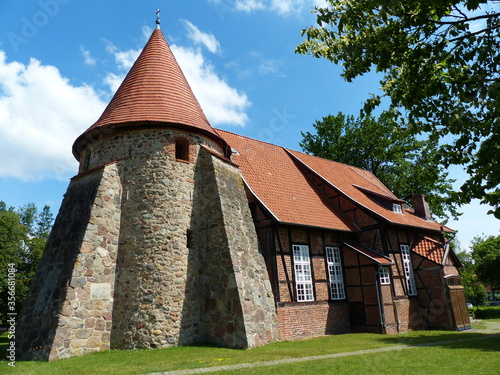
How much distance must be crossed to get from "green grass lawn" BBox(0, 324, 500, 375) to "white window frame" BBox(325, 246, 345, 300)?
3.98 metres

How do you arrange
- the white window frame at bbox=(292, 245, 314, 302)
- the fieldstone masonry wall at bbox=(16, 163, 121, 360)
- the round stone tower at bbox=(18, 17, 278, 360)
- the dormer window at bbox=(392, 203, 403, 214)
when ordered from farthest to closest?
the dormer window at bbox=(392, 203, 403, 214)
the white window frame at bbox=(292, 245, 314, 302)
the round stone tower at bbox=(18, 17, 278, 360)
the fieldstone masonry wall at bbox=(16, 163, 121, 360)

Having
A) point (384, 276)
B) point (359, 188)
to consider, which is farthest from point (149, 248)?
point (359, 188)

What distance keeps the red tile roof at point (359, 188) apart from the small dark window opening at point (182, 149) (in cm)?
814

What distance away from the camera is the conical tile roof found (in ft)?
40.8

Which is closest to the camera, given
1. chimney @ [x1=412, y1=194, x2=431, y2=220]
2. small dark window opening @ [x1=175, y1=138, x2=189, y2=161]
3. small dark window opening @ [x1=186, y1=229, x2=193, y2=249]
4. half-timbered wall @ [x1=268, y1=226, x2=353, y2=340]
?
small dark window opening @ [x1=186, y1=229, x2=193, y2=249]

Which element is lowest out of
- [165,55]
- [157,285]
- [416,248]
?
[157,285]

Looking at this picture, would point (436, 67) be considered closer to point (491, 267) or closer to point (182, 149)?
point (182, 149)

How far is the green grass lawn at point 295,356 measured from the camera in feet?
24.3

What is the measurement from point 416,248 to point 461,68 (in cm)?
1301

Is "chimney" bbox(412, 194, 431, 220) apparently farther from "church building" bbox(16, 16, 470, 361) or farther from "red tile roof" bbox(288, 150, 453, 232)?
"church building" bbox(16, 16, 470, 361)

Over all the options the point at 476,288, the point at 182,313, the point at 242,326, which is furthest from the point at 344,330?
the point at 476,288

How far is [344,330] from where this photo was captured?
14.9 meters

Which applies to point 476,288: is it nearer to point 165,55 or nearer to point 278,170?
point 278,170

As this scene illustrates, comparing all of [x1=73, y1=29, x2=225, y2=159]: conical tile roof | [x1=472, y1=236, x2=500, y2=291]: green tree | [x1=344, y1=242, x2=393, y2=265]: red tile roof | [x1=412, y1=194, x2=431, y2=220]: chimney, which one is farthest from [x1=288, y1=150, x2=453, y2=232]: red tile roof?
[x1=472, y1=236, x2=500, y2=291]: green tree
